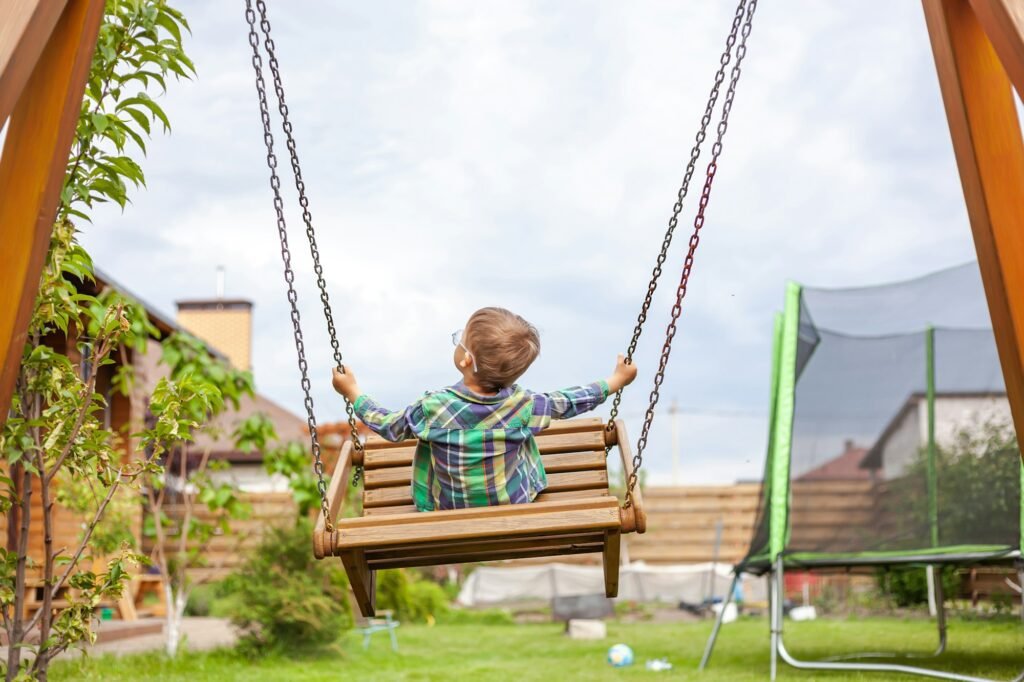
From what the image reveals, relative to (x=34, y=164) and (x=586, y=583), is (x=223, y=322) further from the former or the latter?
(x=34, y=164)

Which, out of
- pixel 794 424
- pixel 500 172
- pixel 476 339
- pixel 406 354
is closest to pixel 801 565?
pixel 794 424

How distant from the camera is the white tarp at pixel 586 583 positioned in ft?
41.8

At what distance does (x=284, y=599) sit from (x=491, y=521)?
493 cm

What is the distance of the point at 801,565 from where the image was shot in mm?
6176

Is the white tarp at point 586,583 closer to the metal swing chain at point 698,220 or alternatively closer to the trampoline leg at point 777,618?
the trampoline leg at point 777,618

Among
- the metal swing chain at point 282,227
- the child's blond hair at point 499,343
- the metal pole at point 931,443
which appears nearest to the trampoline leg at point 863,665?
the metal pole at point 931,443

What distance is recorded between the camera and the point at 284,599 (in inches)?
281

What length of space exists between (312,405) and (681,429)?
15.9m

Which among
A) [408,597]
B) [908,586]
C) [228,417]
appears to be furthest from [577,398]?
[228,417]

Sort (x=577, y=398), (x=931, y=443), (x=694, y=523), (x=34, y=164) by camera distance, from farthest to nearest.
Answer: (x=694, y=523) → (x=931, y=443) → (x=577, y=398) → (x=34, y=164)

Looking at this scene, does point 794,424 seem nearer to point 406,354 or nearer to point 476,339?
point 406,354

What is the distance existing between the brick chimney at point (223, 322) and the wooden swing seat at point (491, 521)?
14.0 meters

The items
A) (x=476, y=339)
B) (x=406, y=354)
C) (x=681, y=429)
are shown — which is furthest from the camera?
(x=681, y=429)

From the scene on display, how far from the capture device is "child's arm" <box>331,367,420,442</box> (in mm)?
2936
